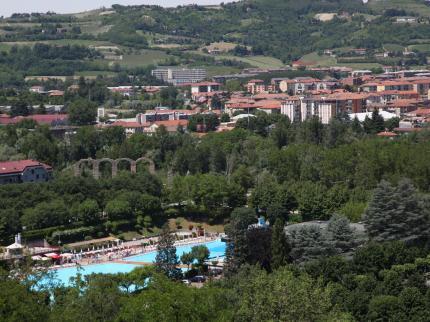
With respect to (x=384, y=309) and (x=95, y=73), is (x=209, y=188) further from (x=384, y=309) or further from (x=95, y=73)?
(x=95, y=73)

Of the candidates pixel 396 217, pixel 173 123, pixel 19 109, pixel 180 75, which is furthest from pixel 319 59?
pixel 396 217

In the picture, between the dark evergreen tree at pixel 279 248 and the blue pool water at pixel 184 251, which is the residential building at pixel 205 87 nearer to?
the blue pool water at pixel 184 251

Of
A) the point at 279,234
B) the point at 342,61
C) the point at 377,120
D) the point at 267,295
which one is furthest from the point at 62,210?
the point at 342,61

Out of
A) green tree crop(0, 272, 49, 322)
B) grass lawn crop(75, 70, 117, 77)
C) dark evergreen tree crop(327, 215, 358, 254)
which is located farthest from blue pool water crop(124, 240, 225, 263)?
grass lawn crop(75, 70, 117, 77)

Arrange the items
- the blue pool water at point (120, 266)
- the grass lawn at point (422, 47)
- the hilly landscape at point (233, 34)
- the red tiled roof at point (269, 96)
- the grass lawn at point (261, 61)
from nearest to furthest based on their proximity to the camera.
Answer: the blue pool water at point (120, 266)
the red tiled roof at point (269, 96)
the hilly landscape at point (233, 34)
the grass lawn at point (422, 47)
the grass lawn at point (261, 61)

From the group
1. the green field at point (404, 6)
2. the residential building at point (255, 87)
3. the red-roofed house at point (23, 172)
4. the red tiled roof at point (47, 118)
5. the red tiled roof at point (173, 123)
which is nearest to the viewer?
the red-roofed house at point (23, 172)

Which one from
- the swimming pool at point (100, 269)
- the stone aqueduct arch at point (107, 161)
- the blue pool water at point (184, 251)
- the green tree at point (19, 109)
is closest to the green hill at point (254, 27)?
the green tree at point (19, 109)
